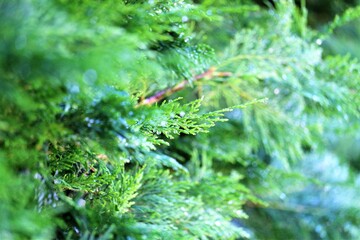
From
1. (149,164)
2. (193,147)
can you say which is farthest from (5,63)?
(193,147)

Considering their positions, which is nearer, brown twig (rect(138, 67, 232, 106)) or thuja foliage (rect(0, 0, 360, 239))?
thuja foliage (rect(0, 0, 360, 239))

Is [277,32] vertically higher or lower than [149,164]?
higher

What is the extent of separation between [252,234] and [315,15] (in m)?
1.06

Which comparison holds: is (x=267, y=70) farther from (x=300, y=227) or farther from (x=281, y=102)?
(x=300, y=227)

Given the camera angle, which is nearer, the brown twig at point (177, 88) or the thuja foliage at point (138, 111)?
the thuja foliage at point (138, 111)

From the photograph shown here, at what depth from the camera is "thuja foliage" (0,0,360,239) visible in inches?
14.4

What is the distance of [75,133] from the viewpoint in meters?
0.43

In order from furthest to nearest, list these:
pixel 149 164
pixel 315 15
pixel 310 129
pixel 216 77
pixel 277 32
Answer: pixel 315 15 → pixel 310 129 → pixel 277 32 → pixel 216 77 → pixel 149 164

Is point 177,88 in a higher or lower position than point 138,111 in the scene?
lower

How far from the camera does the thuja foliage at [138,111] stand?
1.20ft

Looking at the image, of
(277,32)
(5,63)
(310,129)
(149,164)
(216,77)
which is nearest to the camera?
(5,63)

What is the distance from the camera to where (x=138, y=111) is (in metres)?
0.42

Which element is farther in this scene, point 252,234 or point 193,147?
point 252,234

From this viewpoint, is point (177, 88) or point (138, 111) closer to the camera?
point (138, 111)
